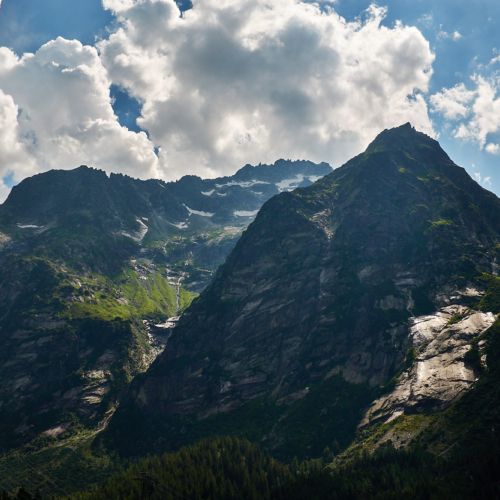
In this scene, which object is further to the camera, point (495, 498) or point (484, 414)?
point (484, 414)

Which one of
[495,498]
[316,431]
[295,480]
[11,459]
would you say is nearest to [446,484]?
[495,498]

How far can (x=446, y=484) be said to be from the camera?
104688 mm

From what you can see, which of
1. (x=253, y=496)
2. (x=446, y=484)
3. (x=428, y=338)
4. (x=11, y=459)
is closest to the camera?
(x=446, y=484)

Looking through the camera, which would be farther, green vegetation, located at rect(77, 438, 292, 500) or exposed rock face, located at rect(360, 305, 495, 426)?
exposed rock face, located at rect(360, 305, 495, 426)

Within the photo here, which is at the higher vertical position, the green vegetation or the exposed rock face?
the exposed rock face

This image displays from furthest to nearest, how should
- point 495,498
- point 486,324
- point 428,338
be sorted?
point 428,338 < point 486,324 < point 495,498

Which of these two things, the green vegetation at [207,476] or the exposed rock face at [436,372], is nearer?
the green vegetation at [207,476]

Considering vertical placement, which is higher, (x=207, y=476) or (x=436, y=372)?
(x=436, y=372)

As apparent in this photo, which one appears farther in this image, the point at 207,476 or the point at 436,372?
the point at 436,372

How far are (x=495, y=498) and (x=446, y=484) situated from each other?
11961mm

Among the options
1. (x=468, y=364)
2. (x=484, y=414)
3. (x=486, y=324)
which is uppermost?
(x=486, y=324)

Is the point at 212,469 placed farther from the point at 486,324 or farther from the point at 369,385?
the point at 486,324

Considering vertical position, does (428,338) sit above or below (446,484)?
above

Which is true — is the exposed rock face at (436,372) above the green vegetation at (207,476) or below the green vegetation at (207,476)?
above
